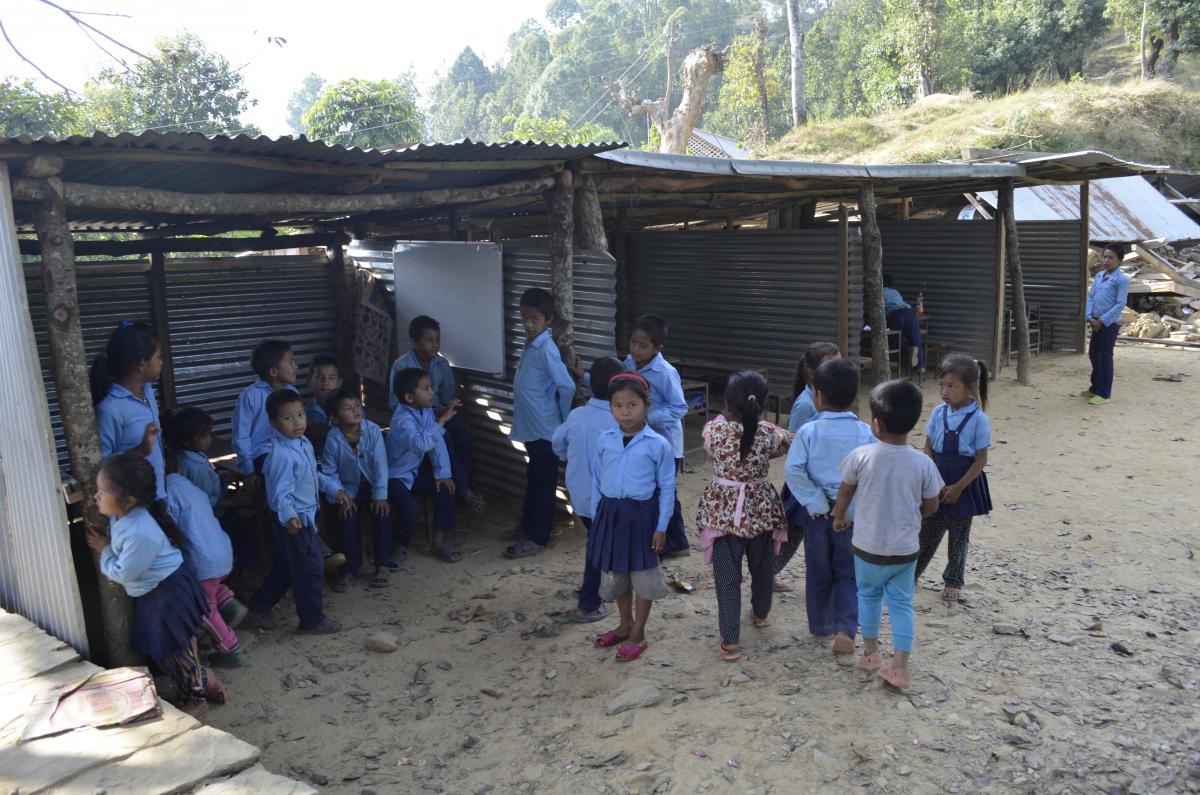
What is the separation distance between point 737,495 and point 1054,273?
10.8 metres

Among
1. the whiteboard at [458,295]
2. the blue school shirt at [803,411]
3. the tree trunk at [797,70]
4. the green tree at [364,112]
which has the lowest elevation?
the blue school shirt at [803,411]

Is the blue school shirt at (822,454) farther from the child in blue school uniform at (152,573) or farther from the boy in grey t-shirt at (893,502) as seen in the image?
the child in blue school uniform at (152,573)

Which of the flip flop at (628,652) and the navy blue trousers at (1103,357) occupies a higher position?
the navy blue trousers at (1103,357)

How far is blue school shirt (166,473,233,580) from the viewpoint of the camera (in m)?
4.23

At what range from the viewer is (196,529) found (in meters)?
4.25

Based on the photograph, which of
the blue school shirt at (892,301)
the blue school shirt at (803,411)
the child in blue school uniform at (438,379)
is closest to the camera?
the blue school shirt at (803,411)

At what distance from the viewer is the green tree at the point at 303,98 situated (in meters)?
84.6

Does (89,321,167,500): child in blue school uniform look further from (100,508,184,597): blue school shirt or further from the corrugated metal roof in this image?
the corrugated metal roof

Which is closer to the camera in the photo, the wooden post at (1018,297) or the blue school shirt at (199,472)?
the blue school shirt at (199,472)

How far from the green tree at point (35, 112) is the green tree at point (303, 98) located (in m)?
72.2

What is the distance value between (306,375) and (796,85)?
1054 inches

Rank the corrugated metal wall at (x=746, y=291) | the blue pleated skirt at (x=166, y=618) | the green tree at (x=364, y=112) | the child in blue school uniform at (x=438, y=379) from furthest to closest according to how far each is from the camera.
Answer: the green tree at (x=364, y=112) → the corrugated metal wall at (x=746, y=291) → the child in blue school uniform at (x=438, y=379) → the blue pleated skirt at (x=166, y=618)

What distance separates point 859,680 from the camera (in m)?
3.92

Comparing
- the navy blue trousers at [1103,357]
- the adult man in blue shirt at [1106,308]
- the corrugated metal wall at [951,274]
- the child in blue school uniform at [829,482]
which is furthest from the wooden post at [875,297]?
the child in blue school uniform at [829,482]
